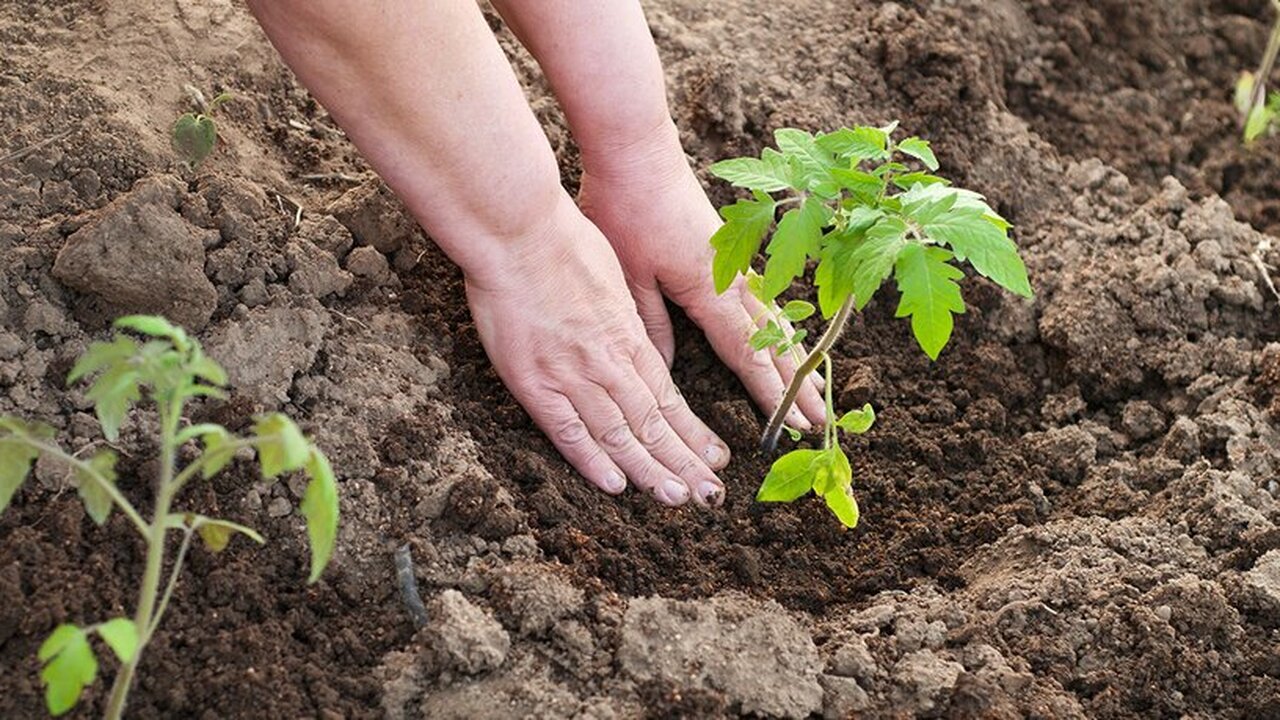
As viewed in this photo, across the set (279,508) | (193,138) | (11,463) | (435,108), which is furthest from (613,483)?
(11,463)

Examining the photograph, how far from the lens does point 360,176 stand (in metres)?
3.00

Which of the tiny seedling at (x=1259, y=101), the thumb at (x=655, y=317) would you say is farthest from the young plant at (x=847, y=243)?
the tiny seedling at (x=1259, y=101)

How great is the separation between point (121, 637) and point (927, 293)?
1183 millimetres

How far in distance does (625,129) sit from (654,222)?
0.19 metres

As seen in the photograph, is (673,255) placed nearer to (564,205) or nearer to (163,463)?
(564,205)

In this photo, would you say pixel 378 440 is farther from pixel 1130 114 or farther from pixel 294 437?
pixel 1130 114

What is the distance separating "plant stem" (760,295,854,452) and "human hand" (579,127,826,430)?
2.9 inches

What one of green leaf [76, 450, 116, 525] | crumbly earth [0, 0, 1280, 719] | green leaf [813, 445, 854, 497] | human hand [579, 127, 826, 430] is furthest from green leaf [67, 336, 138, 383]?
human hand [579, 127, 826, 430]

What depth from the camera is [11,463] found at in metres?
1.89

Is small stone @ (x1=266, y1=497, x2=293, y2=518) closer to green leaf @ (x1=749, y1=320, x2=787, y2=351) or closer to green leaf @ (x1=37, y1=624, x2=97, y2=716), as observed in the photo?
green leaf @ (x1=37, y1=624, x2=97, y2=716)

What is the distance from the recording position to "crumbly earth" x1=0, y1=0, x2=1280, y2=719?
2270 millimetres

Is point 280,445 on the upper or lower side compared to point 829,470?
upper

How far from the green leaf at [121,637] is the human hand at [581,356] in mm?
1085

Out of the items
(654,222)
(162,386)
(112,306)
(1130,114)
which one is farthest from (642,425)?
(1130,114)
